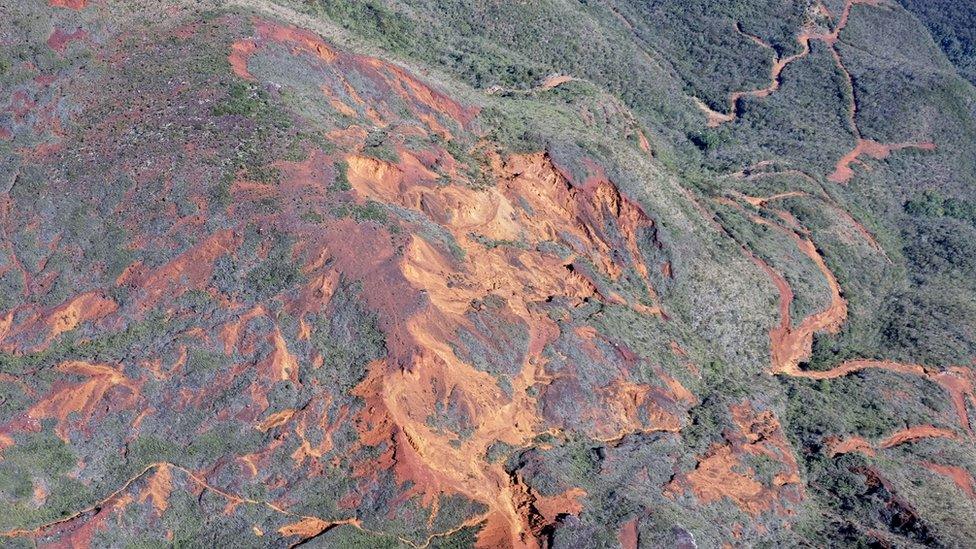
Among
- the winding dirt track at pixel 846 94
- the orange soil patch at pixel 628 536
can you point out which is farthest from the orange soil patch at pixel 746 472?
the winding dirt track at pixel 846 94

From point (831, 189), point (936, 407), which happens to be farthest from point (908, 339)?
point (831, 189)

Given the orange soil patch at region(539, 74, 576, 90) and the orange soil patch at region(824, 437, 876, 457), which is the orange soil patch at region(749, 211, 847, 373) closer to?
the orange soil patch at region(824, 437, 876, 457)

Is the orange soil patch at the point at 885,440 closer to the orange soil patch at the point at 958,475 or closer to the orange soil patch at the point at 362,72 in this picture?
the orange soil patch at the point at 958,475

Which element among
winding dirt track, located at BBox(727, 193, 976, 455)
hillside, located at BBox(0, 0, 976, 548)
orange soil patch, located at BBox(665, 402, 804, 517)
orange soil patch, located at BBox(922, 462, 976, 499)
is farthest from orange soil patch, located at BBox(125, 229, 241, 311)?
orange soil patch, located at BBox(922, 462, 976, 499)

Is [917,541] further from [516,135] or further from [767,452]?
[516,135]

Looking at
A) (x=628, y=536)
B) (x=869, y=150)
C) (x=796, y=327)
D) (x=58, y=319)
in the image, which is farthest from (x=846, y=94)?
(x=58, y=319)

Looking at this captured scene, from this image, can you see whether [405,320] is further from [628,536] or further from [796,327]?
[796,327]
